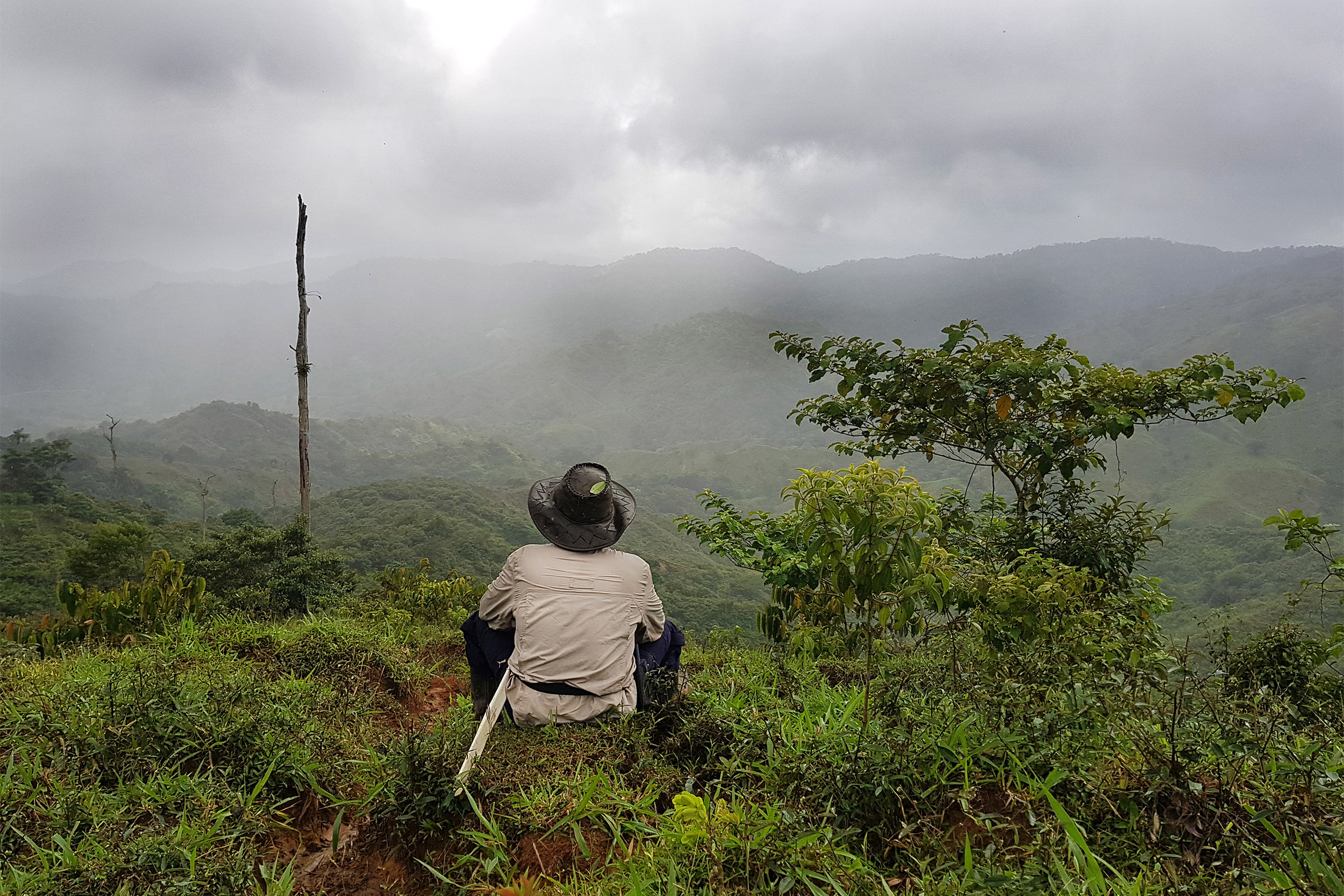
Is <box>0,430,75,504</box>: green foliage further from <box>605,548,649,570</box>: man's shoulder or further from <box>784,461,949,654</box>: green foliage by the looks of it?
<box>784,461,949,654</box>: green foliage

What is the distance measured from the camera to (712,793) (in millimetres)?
2859

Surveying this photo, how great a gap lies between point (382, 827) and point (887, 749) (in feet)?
6.49

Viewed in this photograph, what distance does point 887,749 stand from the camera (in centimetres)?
260

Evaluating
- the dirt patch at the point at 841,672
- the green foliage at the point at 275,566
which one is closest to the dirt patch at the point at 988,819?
the dirt patch at the point at 841,672

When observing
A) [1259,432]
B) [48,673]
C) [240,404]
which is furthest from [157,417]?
[1259,432]

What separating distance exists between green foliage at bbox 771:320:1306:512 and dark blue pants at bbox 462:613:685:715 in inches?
105

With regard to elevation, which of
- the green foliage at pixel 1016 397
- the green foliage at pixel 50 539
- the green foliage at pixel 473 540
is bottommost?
the green foliage at pixel 473 540

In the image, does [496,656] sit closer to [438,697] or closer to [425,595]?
[438,697]

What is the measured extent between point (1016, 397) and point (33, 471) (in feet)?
180

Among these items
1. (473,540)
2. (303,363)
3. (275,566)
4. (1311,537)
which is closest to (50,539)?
(473,540)

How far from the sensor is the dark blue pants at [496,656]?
3527mm

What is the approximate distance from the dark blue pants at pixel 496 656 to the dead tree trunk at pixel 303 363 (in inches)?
376

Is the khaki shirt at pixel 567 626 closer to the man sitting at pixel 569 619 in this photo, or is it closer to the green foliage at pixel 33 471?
the man sitting at pixel 569 619

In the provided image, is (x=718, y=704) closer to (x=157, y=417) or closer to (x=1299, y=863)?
(x=1299, y=863)
